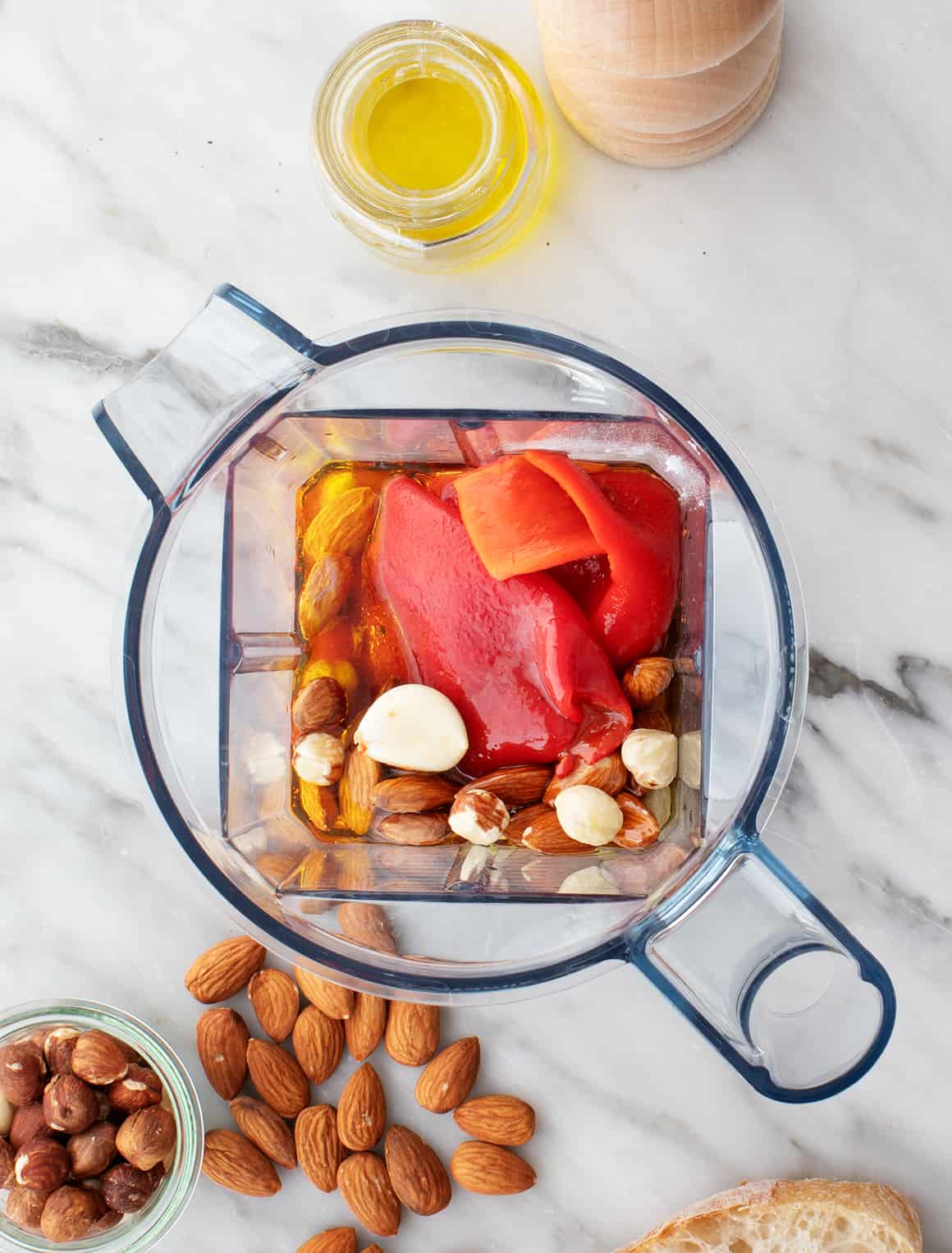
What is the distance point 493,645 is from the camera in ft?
2.29

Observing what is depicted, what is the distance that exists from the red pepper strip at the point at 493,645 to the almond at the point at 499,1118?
26cm

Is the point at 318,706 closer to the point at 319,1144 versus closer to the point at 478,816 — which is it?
the point at 478,816

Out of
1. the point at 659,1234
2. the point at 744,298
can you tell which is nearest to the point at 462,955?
the point at 659,1234

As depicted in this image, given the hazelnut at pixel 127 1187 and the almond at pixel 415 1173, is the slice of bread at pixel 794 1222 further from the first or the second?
the hazelnut at pixel 127 1187

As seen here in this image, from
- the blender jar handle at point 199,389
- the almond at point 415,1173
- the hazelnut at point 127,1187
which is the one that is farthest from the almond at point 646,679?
the hazelnut at point 127,1187

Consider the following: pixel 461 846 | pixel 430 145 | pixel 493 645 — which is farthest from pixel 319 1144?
pixel 430 145

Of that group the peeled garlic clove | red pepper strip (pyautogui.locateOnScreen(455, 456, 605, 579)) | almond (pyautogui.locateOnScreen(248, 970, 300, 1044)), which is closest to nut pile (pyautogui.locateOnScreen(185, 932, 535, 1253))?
almond (pyautogui.locateOnScreen(248, 970, 300, 1044))

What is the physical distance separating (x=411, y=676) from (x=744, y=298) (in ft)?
1.12

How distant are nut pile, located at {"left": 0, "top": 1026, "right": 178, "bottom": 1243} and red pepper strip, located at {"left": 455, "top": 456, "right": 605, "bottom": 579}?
43 cm

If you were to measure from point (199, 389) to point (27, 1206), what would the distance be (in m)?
0.55

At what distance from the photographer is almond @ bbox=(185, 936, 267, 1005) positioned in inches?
33.2

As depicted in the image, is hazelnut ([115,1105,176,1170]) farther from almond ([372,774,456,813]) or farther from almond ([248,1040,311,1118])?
almond ([372,774,456,813])

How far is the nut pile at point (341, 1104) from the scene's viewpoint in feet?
2.74

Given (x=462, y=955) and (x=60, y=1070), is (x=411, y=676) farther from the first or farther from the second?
(x=60, y=1070)
